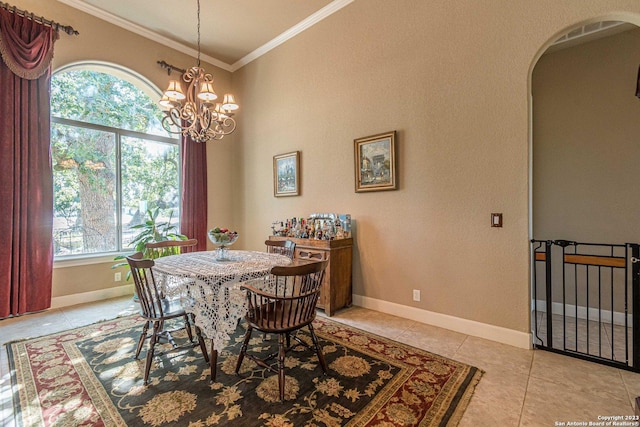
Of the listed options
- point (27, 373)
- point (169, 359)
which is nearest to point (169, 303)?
point (169, 359)

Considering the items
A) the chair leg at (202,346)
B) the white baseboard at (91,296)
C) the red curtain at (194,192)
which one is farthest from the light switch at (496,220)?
the white baseboard at (91,296)

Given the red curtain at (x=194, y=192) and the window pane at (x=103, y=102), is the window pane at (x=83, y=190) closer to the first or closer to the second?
the window pane at (x=103, y=102)

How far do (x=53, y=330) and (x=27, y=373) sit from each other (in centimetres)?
96

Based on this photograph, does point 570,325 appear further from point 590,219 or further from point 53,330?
point 53,330

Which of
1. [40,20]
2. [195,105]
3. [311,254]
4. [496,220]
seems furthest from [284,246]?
[40,20]

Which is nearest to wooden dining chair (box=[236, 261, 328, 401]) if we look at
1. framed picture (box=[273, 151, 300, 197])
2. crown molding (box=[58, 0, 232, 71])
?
framed picture (box=[273, 151, 300, 197])

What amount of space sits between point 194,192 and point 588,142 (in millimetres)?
5464

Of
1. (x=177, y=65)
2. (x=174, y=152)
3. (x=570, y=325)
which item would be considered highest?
(x=177, y=65)

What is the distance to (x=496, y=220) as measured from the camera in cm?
269

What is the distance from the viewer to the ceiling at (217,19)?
373 centimetres

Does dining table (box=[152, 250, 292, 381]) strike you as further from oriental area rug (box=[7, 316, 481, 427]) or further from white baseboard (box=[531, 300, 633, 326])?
white baseboard (box=[531, 300, 633, 326])

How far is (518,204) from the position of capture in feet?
8.45

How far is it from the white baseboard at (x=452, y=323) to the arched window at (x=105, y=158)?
3596mm

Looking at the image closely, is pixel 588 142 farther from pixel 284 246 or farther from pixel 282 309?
pixel 282 309
